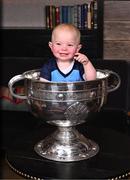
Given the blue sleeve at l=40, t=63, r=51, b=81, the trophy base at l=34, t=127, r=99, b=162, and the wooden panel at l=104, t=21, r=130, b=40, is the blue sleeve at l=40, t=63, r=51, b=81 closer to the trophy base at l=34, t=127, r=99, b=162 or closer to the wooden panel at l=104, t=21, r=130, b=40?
the trophy base at l=34, t=127, r=99, b=162

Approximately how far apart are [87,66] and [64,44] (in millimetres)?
96

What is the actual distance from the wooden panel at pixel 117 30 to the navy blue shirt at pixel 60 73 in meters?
1.12

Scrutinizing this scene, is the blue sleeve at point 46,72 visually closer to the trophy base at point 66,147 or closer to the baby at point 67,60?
the baby at point 67,60

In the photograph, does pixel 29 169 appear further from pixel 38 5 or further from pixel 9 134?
pixel 38 5

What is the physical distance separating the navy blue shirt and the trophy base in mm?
153

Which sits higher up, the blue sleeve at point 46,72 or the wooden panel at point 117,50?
the blue sleeve at point 46,72

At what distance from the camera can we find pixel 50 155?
41.8 inches

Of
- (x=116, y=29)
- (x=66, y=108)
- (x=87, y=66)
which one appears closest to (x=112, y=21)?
(x=116, y=29)

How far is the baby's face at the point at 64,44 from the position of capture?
3.32 feet

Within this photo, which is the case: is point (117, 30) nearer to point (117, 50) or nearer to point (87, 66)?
point (117, 50)

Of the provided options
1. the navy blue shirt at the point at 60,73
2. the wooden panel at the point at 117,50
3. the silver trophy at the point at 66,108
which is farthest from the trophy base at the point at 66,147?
the wooden panel at the point at 117,50

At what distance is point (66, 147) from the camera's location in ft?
3.53

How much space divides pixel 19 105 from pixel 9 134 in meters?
0.29

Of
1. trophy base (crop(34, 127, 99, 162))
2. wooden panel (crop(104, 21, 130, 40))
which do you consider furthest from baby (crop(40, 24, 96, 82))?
wooden panel (crop(104, 21, 130, 40))
